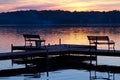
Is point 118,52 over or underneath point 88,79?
over

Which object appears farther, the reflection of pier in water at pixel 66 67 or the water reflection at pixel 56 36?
the water reflection at pixel 56 36

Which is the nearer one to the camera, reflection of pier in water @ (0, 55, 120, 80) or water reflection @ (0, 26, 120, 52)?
reflection of pier in water @ (0, 55, 120, 80)

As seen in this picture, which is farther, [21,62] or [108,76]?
[21,62]

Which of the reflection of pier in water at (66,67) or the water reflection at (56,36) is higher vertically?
the water reflection at (56,36)

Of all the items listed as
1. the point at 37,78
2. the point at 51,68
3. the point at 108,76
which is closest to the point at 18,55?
the point at 37,78

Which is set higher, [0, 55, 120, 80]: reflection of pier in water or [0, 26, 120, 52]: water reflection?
[0, 26, 120, 52]: water reflection

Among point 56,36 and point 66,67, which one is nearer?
point 66,67

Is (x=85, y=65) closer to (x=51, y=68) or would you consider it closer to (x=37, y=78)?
(x=51, y=68)

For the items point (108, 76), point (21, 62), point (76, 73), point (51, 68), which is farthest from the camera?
point (21, 62)

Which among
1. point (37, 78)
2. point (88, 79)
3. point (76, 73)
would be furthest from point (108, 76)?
point (37, 78)

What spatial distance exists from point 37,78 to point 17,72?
2.78 meters

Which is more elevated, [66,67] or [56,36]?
[56,36]

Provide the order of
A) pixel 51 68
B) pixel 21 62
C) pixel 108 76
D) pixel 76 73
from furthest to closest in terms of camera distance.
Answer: pixel 21 62, pixel 51 68, pixel 76 73, pixel 108 76

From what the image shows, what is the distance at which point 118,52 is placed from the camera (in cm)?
2159
